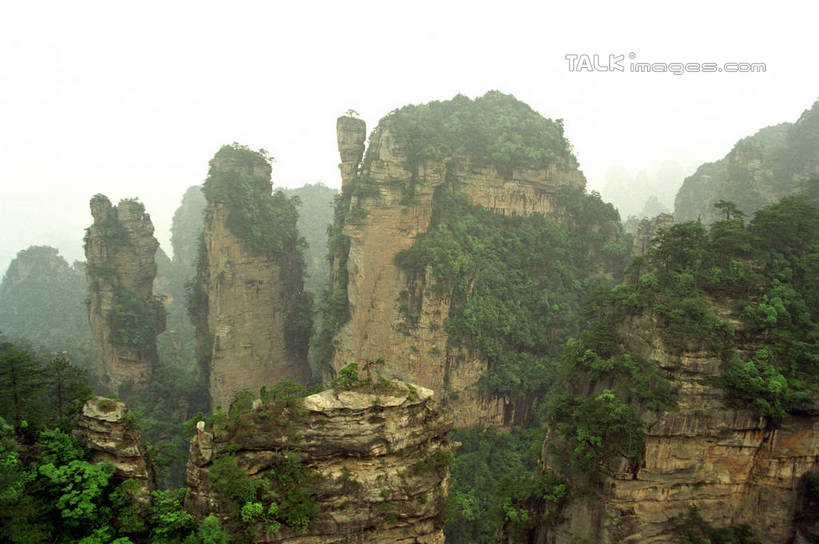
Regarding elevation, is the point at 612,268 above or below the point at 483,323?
above

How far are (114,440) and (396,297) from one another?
18222 millimetres

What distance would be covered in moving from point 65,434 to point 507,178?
93.1 feet

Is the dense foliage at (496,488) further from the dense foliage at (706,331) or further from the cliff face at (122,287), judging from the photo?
the cliff face at (122,287)

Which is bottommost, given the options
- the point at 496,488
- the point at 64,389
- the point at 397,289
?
the point at 496,488

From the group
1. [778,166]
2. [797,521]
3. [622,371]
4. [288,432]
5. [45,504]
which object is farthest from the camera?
[778,166]

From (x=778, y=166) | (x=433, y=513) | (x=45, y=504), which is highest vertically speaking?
(x=778, y=166)

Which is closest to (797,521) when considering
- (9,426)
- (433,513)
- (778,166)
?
(433,513)

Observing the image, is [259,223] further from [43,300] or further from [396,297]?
[43,300]

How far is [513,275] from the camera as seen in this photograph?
3222 cm

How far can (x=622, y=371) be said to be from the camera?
1778 centimetres

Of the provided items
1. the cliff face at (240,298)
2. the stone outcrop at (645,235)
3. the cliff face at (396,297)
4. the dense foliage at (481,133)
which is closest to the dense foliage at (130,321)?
the cliff face at (240,298)

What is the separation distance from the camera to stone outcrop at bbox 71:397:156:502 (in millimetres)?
12367

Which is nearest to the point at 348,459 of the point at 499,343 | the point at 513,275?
the point at 499,343

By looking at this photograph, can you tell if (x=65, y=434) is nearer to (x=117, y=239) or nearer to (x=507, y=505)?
(x=507, y=505)
